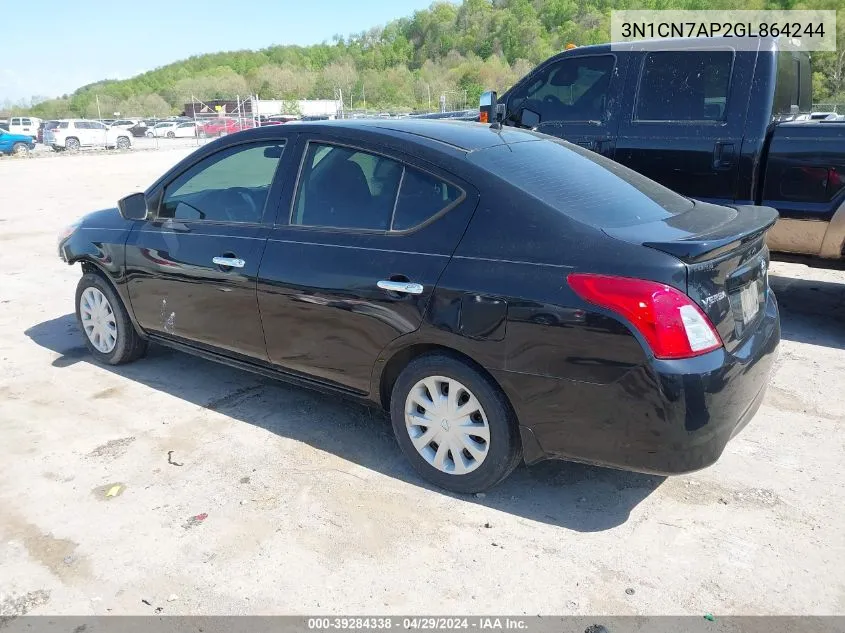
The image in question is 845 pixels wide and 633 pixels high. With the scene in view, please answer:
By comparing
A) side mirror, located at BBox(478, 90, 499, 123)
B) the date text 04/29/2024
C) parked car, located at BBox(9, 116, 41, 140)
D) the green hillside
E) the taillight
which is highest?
the green hillside

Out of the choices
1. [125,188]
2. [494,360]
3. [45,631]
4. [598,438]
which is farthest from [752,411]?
[125,188]

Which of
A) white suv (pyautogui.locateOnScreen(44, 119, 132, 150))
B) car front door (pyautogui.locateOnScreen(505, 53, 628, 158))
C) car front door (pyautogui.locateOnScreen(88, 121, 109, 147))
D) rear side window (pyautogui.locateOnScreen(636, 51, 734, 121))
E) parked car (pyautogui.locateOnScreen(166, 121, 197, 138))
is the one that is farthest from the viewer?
parked car (pyautogui.locateOnScreen(166, 121, 197, 138))

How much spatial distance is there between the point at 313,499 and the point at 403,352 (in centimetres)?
82

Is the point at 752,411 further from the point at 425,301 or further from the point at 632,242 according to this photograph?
the point at 425,301

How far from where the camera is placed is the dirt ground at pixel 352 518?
2.75m

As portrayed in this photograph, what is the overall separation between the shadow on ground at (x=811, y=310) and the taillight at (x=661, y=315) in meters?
3.25

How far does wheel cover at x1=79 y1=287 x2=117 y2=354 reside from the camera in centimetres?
509

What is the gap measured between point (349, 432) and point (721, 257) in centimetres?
223

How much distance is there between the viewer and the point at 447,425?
3324 millimetres

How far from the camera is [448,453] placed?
339 centimetres

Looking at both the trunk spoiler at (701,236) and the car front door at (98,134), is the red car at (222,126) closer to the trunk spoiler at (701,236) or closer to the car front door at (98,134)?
the car front door at (98,134)

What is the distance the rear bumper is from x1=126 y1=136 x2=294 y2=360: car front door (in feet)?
5.62

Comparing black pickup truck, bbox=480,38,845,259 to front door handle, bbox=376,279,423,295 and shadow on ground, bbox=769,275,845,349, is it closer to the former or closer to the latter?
shadow on ground, bbox=769,275,845,349

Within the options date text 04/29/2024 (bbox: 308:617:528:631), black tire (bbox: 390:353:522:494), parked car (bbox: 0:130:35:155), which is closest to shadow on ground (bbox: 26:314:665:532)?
black tire (bbox: 390:353:522:494)
